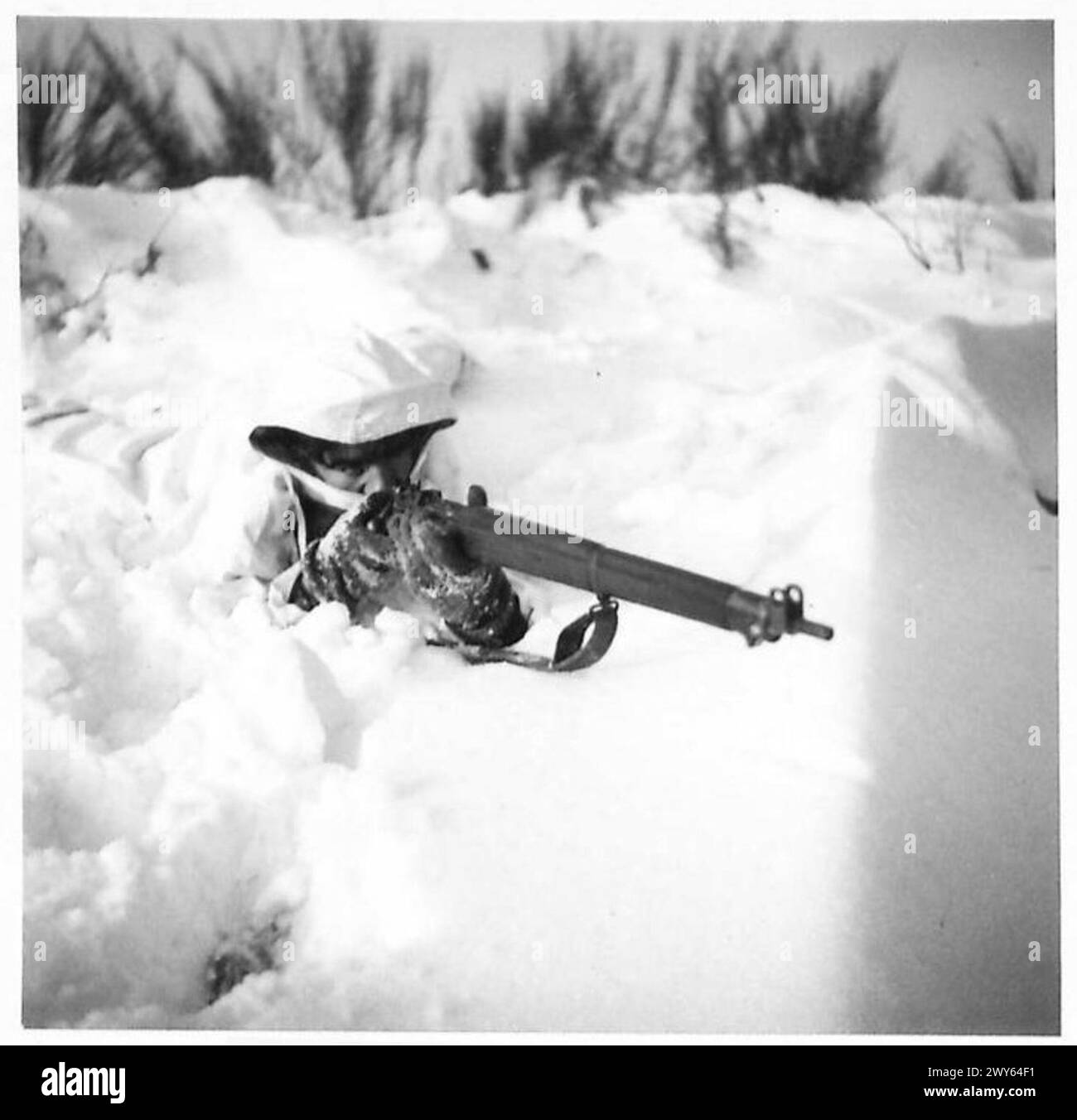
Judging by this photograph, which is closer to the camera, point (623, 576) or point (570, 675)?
point (623, 576)

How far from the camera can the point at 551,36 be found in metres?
2.04

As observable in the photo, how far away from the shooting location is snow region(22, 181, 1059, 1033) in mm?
1806

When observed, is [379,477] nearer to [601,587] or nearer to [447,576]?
[447,576]

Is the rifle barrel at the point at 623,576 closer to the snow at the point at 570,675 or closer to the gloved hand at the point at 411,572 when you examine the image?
the gloved hand at the point at 411,572

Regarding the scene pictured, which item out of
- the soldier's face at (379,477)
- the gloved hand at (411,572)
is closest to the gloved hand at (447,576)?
the gloved hand at (411,572)

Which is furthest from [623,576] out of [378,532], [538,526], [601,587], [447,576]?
[378,532]

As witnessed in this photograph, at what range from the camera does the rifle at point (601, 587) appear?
166 cm

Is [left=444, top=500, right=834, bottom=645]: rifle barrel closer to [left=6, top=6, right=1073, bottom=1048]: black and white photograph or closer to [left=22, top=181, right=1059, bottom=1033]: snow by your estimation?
[left=6, top=6, right=1073, bottom=1048]: black and white photograph

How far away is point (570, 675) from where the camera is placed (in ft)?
6.21

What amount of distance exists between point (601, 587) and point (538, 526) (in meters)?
0.14

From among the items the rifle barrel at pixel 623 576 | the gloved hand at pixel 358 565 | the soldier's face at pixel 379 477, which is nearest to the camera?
the rifle barrel at pixel 623 576
